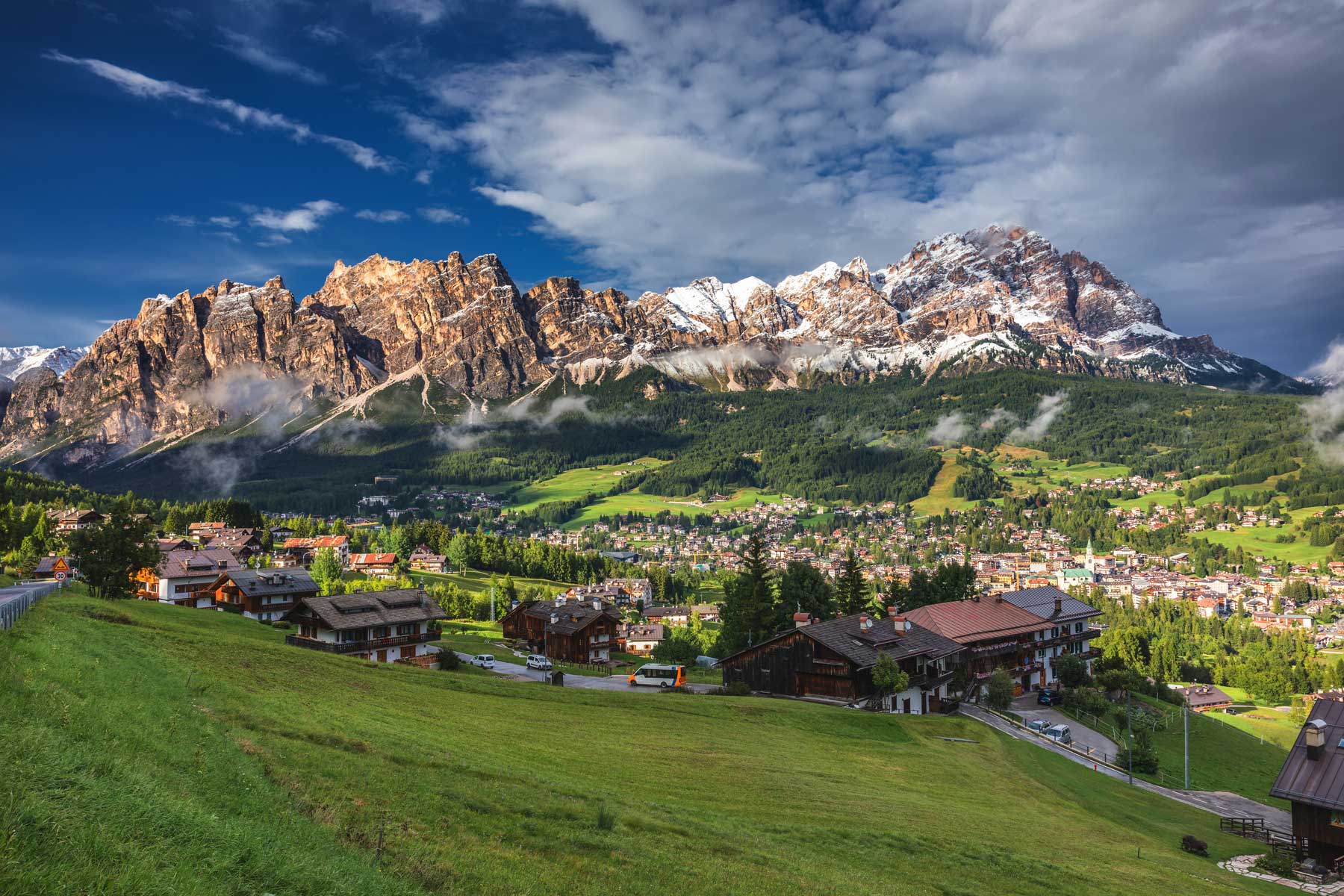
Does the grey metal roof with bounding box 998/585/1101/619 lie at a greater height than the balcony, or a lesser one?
greater

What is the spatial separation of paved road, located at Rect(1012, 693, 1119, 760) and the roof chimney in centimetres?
2169

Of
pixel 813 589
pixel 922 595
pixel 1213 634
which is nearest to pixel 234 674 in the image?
pixel 813 589

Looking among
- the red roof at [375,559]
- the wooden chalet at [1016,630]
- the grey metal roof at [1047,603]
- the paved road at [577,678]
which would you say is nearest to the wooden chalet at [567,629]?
the paved road at [577,678]

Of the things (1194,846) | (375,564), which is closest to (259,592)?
(375,564)

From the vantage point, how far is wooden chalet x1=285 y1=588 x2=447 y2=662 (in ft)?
216

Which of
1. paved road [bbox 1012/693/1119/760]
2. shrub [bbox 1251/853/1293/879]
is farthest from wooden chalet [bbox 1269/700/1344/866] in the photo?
paved road [bbox 1012/693/1119/760]

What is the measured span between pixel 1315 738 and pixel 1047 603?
171 feet

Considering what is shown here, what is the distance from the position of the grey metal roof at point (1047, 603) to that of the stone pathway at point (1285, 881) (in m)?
50.7

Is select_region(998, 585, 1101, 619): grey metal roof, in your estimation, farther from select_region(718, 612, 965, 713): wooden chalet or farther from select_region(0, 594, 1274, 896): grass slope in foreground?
select_region(0, 594, 1274, 896): grass slope in foreground

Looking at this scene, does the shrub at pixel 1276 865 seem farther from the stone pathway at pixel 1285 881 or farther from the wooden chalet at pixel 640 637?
the wooden chalet at pixel 640 637

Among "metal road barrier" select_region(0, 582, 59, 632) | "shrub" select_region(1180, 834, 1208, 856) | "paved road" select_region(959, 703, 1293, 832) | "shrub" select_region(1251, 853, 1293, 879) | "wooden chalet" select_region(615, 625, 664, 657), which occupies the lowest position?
"wooden chalet" select_region(615, 625, 664, 657)

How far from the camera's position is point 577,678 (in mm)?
68312

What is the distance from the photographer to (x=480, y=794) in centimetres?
1956

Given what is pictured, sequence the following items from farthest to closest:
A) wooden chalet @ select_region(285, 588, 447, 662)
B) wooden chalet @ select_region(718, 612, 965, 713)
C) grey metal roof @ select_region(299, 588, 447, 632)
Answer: grey metal roof @ select_region(299, 588, 447, 632) < wooden chalet @ select_region(285, 588, 447, 662) < wooden chalet @ select_region(718, 612, 965, 713)
